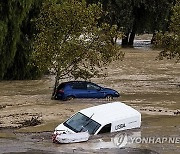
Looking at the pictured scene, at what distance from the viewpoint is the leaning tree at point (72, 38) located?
29.1 metres

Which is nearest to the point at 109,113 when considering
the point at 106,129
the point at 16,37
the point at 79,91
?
the point at 106,129

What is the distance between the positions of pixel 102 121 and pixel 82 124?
0.81 metres

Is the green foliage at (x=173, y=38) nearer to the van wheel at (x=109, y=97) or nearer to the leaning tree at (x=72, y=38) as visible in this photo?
the leaning tree at (x=72, y=38)

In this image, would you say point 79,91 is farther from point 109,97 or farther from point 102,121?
point 102,121

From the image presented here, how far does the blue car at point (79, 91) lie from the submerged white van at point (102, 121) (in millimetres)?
9479

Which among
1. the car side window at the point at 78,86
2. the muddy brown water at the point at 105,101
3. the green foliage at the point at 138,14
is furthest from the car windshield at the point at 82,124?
the green foliage at the point at 138,14

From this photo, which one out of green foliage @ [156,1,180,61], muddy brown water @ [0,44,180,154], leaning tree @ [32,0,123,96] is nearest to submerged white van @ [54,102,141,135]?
muddy brown water @ [0,44,180,154]

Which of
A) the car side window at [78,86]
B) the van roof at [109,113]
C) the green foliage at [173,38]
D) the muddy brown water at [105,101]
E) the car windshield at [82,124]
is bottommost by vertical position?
the muddy brown water at [105,101]

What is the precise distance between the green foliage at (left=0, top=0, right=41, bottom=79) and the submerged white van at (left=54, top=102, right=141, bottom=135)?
18.3 metres

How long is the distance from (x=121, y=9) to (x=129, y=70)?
1926 centimetres

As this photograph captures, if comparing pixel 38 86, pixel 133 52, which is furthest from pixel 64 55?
pixel 133 52

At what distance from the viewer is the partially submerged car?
1828 cm

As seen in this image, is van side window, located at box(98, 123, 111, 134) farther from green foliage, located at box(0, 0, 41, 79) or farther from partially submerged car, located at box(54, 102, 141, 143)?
green foliage, located at box(0, 0, 41, 79)

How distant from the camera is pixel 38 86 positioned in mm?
35625
